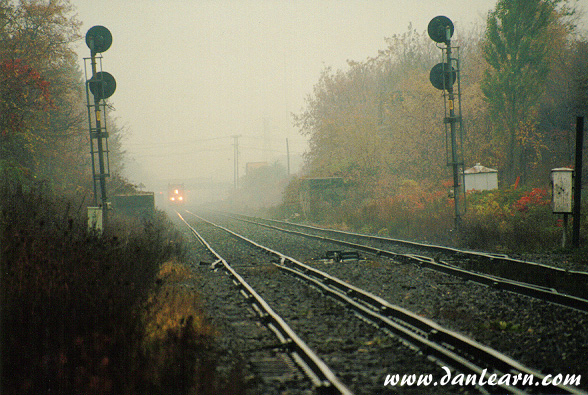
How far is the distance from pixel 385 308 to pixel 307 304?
47.4 inches

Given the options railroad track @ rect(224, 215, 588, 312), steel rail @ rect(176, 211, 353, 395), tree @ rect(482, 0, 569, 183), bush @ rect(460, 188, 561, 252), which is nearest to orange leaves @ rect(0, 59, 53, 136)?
railroad track @ rect(224, 215, 588, 312)

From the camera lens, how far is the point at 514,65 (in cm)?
2431

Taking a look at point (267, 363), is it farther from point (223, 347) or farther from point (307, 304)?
point (307, 304)

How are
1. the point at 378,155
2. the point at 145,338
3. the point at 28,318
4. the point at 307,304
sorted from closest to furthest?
the point at 28,318 < the point at 145,338 < the point at 307,304 < the point at 378,155

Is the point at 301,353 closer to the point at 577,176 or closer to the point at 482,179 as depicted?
the point at 577,176

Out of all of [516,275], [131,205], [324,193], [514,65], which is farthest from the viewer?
[324,193]

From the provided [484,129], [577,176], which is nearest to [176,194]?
[484,129]

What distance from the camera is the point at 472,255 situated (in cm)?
963

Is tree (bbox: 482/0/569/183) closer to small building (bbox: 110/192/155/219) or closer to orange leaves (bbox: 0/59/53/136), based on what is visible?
small building (bbox: 110/192/155/219)

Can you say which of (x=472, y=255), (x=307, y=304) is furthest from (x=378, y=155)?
(x=307, y=304)

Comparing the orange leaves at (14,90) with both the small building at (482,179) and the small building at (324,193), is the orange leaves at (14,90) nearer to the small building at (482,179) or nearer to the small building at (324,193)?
the small building at (324,193)

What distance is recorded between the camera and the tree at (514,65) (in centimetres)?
2402

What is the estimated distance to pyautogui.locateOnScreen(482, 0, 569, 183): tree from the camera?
24016 millimetres

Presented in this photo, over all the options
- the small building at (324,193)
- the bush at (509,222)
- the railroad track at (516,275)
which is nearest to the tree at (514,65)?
the bush at (509,222)
